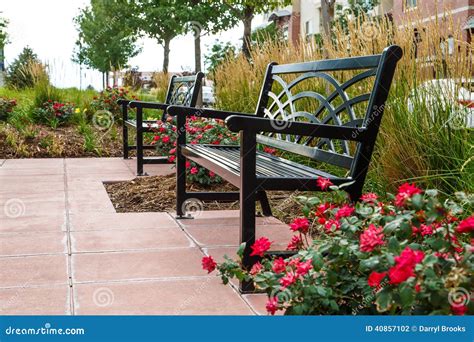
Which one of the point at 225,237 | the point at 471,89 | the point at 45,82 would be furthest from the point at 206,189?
the point at 45,82

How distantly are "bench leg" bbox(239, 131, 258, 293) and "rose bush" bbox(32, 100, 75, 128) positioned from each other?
26.4 ft

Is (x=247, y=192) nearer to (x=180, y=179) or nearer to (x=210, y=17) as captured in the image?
(x=180, y=179)

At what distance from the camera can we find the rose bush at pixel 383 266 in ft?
5.51

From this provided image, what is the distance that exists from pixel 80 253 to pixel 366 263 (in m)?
2.05

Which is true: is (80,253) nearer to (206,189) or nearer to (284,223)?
(284,223)

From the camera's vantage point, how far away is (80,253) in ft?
11.4

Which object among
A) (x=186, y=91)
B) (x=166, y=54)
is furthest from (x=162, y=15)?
(x=186, y=91)

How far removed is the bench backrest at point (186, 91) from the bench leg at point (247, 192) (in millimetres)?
3027

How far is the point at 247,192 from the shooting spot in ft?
9.16
